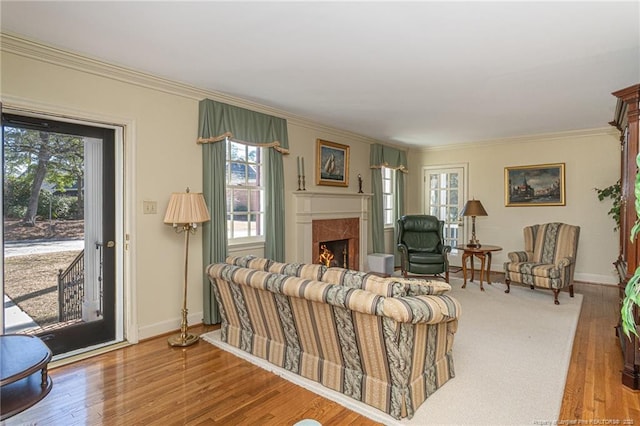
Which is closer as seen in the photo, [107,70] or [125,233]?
[107,70]

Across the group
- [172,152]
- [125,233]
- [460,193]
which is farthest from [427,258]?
[125,233]

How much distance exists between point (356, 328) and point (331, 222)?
3.34 m

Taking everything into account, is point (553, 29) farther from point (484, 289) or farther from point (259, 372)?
point (484, 289)

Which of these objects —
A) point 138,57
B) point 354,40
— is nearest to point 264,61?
point 354,40

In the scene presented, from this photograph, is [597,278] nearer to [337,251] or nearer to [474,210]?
[474,210]

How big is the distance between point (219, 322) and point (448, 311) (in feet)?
8.35

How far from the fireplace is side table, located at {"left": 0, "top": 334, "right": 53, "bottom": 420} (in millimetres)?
3663

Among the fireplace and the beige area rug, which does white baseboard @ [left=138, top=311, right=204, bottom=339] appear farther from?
the fireplace

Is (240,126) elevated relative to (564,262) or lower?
elevated

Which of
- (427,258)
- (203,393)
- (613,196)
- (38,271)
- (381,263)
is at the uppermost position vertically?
(613,196)

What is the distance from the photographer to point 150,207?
3.37 metres

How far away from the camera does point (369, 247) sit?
247 inches

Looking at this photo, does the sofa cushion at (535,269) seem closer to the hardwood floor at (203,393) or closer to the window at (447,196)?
the hardwood floor at (203,393)

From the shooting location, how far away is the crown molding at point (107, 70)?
102 inches
